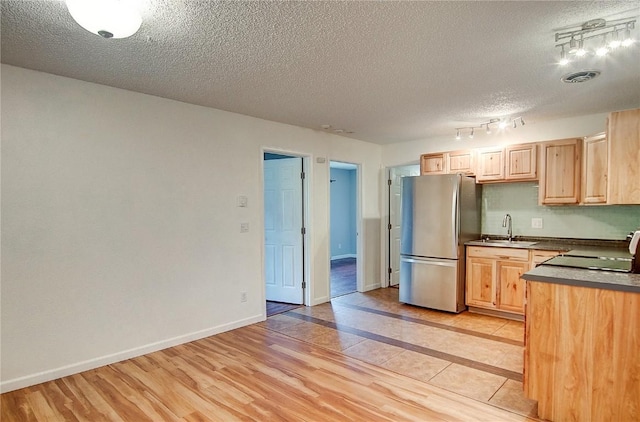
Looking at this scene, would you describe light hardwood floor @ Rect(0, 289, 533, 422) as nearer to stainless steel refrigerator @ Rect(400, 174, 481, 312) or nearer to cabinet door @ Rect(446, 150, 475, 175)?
stainless steel refrigerator @ Rect(400, 174, 481, 312)

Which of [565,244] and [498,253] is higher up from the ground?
[565,244]

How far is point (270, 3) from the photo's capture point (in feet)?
5.61

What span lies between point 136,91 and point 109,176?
0.77 m

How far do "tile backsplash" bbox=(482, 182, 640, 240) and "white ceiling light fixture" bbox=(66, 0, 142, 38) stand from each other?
4.32m

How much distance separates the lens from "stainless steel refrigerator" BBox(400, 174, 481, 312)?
4125mm

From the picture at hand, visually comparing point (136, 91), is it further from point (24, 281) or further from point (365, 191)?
point (365, 191)

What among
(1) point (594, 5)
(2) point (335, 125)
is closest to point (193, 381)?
(2) point (335, 125)

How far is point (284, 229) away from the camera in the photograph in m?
4.64

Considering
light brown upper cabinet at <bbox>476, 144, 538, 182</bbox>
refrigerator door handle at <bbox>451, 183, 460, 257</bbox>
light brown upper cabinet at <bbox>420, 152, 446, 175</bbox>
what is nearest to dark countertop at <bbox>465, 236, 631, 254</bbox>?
refrigerator door handle at <bbox>451, 183, 460, 257</bbox>

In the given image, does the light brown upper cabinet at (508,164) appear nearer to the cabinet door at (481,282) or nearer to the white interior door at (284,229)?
the cabinet door at (481,282)

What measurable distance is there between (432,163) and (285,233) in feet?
7.29

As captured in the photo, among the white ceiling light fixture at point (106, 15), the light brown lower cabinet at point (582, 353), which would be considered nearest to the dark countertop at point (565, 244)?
the light brown lower cabinet at point (582, 353)

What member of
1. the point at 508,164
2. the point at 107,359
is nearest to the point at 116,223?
the point at 107,359

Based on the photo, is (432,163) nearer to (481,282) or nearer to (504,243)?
(504,243)
